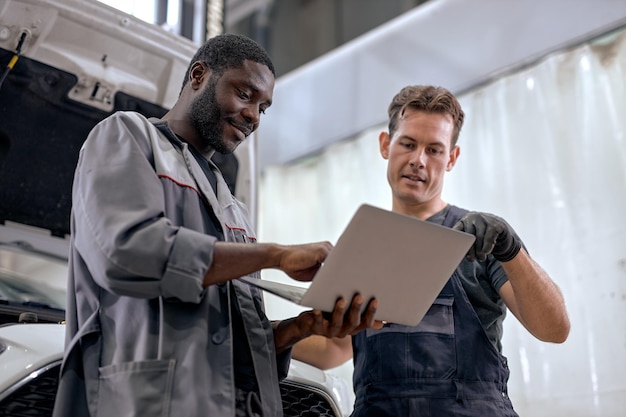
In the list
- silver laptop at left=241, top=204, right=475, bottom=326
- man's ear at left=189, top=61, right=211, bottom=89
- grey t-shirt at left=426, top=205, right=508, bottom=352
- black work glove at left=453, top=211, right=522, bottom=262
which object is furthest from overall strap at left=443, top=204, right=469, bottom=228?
man's ear at left=189, top=61, right=211, bottom=89

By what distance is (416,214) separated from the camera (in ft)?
7.15

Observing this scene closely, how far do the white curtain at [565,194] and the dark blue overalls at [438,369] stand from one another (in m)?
1.20

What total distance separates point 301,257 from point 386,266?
0.18 meters

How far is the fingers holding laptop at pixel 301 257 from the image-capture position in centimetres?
137

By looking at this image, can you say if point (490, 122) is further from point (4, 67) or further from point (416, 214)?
point (4, 67)

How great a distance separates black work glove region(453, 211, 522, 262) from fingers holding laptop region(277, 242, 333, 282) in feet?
1.51

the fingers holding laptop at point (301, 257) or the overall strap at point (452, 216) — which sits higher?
the overall strap at point (452, 216)

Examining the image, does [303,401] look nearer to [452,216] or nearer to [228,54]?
[452,216]

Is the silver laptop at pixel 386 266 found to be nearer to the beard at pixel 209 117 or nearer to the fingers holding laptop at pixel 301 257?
the fingers holding laptop at pixel 301 257

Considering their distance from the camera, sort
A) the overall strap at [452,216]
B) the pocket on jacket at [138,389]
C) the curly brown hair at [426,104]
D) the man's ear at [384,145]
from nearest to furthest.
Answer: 1. the pocket on jacket at [138,389]
2. the overall strap at [452,216]
3. the curly brown hair at [426,104]
4. the man's ear at [384,145]

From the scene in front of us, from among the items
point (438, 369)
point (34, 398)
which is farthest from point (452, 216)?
point (34, 398)

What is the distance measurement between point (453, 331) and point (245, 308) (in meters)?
0.65

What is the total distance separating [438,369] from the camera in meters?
1.87

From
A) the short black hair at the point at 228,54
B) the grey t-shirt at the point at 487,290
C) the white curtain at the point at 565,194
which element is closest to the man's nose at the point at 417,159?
the grey t-shirt at the point at 487,290
